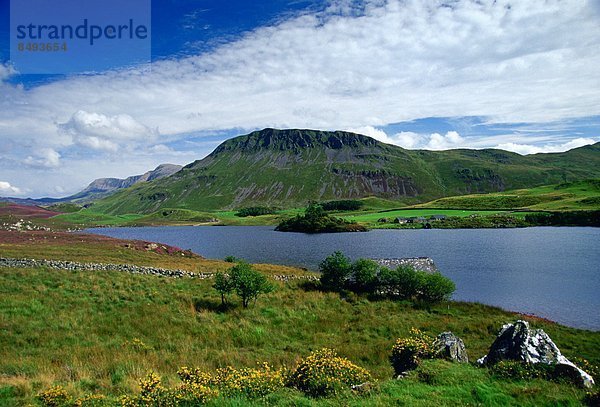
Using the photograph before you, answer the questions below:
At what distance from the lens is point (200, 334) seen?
2597cm

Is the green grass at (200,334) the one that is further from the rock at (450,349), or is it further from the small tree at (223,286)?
the rock at (450,349)

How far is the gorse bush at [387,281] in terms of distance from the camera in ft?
138

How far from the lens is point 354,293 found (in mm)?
44281

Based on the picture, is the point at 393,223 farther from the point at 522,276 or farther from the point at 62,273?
the point at 62,273

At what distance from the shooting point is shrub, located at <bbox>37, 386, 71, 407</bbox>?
1217 centimetres

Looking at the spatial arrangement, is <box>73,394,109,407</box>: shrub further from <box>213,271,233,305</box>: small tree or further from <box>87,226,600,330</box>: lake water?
<box>87,226,600,330</box>: lake water

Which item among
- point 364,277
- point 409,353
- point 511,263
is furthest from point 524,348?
point 511,263

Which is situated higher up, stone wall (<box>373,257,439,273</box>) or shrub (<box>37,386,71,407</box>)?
shrub (<box>37,386,71,407</box>)

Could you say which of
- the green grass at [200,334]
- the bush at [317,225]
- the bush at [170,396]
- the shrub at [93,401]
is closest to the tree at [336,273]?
the green grass at [200,334]

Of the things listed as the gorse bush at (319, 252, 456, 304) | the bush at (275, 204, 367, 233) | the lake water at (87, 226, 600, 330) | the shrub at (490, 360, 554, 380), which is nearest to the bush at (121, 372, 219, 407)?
the shrub at (490, 360, 554, 380)

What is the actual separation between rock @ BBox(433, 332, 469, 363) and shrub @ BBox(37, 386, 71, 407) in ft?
54.9

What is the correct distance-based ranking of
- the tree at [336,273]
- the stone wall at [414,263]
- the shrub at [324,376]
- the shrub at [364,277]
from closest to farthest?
the shrub at [324,376] < the shrub at [364,277] < the tree at [336,273] < the stone wall at [414,263]

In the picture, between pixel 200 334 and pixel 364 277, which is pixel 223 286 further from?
pixel 364 277

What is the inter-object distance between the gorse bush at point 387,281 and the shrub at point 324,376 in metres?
28.8
